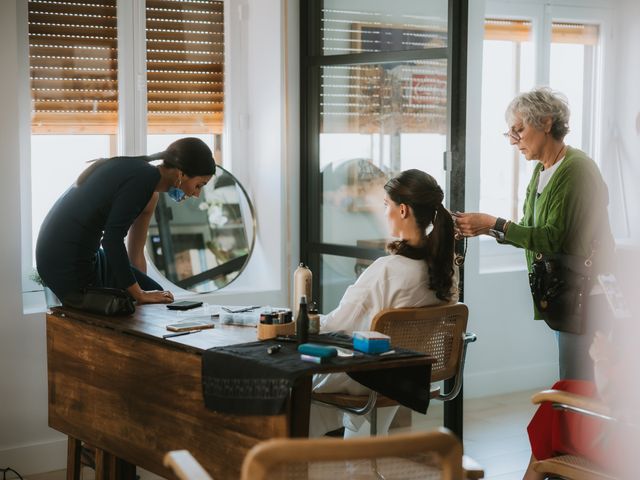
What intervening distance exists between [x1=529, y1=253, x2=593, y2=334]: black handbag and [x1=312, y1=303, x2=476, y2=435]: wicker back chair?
30 cm

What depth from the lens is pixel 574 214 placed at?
329cm

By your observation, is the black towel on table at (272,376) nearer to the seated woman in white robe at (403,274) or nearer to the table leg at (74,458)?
the seated woman in white robe at (403,274)

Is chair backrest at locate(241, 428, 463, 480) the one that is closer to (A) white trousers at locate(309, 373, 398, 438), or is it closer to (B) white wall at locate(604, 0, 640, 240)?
(A) white trousers at locate(309, 373, 398, 438)

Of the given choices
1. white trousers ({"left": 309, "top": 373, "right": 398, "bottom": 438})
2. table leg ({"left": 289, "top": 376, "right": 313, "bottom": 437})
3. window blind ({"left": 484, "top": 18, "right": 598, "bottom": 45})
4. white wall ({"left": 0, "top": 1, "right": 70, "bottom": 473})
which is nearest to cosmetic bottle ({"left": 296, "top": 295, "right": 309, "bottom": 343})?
table leg ({"left": 289, "top": 376, "right": 313, "bottom": 437})

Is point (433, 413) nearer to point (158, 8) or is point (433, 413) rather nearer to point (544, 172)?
point (544, 172)

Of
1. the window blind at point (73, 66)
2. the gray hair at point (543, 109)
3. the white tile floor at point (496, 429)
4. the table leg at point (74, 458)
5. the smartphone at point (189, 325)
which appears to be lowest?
the white tile floor at point (496, 429)

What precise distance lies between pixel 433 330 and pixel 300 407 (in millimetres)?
790

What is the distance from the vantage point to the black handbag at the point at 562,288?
127 inches

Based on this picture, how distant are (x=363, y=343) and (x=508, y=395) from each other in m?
2.84

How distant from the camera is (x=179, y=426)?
9.14 feet

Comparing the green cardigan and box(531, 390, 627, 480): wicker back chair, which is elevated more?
the green cardigan

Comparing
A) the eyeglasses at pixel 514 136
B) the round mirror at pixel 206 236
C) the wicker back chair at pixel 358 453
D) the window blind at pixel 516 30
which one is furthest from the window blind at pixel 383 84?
the wicker back chair at pixel 358 453

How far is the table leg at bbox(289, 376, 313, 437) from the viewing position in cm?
244

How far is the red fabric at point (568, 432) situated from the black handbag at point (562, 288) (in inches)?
23.2
